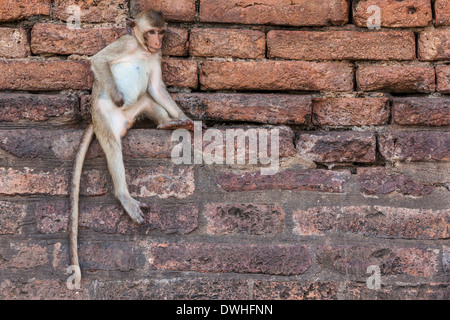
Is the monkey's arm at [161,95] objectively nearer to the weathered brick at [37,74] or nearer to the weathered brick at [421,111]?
the weathered brick at [37,74]

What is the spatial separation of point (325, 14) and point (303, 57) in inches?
7.4

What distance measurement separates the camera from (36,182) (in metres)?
1.81

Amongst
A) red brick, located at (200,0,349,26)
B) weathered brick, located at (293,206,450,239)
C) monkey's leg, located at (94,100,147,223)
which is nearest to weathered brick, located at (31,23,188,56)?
red brick, located at (200,0,349,26)

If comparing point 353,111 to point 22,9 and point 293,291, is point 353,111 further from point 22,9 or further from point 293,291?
point 22,9

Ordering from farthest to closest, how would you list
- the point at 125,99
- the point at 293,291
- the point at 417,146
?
the point at 125,99
the point at 417,146
the point at 293,291

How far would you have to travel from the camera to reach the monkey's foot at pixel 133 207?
5.80 ft

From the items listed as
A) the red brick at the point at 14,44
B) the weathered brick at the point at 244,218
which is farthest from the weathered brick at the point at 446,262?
the red brick at the point at 14,44

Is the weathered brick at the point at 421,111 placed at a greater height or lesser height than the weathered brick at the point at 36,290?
greater

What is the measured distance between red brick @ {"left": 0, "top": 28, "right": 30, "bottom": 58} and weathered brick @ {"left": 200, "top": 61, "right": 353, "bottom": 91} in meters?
0.70

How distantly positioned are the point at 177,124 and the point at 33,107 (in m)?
0.56

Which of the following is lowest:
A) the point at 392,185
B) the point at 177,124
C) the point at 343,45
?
the point at 392,185

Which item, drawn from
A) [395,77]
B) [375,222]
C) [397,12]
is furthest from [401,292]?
[397,12]

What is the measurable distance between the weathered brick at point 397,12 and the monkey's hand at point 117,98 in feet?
3.20

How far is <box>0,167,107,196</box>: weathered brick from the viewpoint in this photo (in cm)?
181
